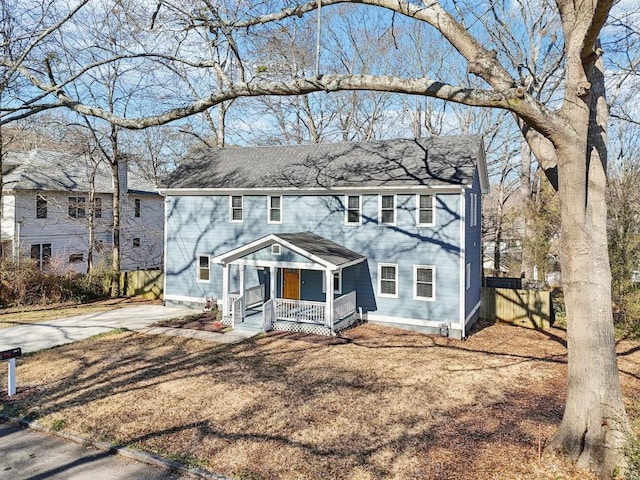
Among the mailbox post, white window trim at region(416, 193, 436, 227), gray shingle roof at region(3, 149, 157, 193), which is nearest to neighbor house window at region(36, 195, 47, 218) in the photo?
gray shingle roof at region(3, 149, 157, 193)

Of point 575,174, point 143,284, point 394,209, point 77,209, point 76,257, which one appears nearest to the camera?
point 575,174

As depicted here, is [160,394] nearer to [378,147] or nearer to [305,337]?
[305,337]

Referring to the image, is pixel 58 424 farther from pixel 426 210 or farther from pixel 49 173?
pixel 49 173

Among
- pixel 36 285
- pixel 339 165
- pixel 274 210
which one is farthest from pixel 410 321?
pixel 36 285

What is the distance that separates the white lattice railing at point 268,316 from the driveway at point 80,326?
4281mm

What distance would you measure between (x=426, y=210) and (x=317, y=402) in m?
8.42

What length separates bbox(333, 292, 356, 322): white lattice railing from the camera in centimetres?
1458

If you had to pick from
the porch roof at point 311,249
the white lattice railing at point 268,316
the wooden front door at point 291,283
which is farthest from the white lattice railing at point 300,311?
the porch roof at point 311,249

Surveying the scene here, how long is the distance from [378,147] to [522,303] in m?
8.26

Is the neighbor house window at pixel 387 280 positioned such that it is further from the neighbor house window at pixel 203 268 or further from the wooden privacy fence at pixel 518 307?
the neighbor house window at pixel 203 268

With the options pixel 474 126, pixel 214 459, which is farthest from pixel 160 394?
pixel 474 126

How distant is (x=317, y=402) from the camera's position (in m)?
8.52

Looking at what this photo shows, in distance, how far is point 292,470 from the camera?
6055mm

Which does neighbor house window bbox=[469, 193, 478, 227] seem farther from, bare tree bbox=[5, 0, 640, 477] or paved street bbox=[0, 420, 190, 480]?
paved street bbox=[0, 420, 190, 480]
